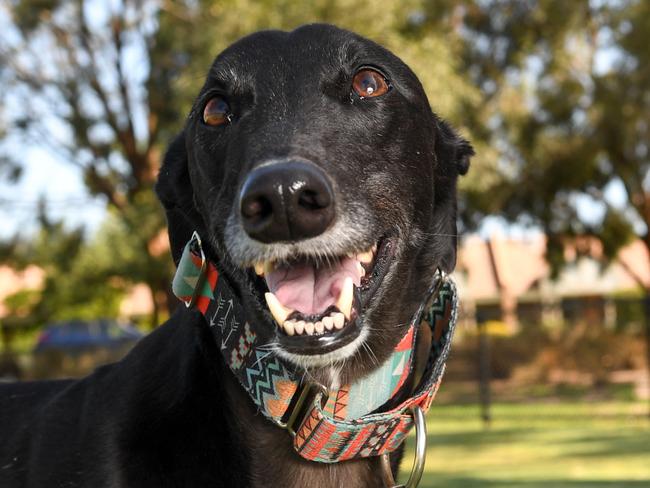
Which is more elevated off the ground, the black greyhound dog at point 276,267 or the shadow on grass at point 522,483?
the black greyhound dog at point 276,267

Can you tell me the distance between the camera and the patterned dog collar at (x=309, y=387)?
2.47 m

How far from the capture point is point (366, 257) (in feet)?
8.31

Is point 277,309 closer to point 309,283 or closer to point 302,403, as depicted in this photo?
point 309,283

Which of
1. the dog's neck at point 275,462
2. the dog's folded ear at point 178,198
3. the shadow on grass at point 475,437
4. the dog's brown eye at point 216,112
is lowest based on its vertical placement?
the shadow on grass at point 475,437

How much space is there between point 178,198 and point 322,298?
0.88 meters

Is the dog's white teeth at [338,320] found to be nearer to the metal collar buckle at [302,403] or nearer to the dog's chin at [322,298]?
the dog's chin at [322,298]

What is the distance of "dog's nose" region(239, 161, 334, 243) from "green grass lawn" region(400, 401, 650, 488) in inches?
155

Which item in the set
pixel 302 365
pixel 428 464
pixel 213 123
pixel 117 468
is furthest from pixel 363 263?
pixel 428 464

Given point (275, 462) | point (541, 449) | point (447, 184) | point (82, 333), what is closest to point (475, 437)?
point (541, 449)

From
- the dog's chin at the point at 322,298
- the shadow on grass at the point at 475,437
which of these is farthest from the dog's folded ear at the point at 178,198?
the shadow on grass at the point at 475,437

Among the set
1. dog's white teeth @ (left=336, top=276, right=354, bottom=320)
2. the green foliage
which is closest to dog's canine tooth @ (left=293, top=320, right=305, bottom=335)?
dog's white teeth @ (left=336, top=276, right=354, bottom=320)

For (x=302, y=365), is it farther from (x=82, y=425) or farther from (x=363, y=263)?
(x=82, y=425)

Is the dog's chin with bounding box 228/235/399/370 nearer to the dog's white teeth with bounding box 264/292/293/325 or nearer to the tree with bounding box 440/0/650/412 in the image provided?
the dog's white teeth with bounding box 264/292/293/325

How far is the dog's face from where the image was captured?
225 cm
